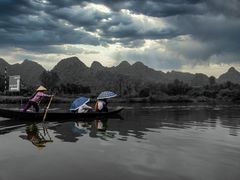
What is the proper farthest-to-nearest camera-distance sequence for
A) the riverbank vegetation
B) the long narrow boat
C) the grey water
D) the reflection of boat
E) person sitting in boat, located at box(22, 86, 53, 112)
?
1. the riverbank vegetation
2. person sitting in boat, located at box(22, 86, 53, 112)
3. the long narrow boat
4. the reflection of boat
5. the grey water

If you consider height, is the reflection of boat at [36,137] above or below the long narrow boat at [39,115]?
below

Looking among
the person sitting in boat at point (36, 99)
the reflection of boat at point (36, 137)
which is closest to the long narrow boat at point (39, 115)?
the person sitting in boat at point (36, 99)

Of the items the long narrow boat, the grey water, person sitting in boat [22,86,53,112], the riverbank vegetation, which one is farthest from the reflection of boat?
the riverbank vegetation

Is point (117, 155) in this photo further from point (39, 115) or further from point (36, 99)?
point (36, 99)

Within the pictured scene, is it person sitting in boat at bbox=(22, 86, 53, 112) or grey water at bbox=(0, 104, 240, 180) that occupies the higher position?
person sitting in boat at bbox=(22, 86, 53, 112)

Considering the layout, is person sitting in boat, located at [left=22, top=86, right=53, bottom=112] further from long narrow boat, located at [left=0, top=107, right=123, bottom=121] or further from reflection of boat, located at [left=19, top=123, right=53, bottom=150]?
reflection of boat, located at [left=19, top=123, right=53, bottom=150]

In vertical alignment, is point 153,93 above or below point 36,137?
above

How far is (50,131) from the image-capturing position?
21.8m

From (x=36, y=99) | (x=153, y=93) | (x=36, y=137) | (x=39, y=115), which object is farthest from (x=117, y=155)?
(x=153, y=93)

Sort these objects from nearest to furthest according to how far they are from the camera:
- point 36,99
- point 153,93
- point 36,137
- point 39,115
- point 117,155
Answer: point 117,155 < point 36,137 < point 39,115 < point 36,99 < point 153,93

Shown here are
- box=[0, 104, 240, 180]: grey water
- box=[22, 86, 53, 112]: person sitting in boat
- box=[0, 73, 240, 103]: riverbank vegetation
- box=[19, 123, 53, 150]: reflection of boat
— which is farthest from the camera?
box=[0, 73, 240, 103]: riverbank vegetation

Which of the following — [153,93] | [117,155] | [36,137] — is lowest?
[36,137]

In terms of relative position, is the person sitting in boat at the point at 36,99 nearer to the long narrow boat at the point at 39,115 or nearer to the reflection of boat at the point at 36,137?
the long narrow boat at the point at 39,115

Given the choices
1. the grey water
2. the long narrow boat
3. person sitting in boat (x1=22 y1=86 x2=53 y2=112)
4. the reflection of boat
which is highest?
person sitting in boat (x1=22 y1=86 x2=53 y2=112)
